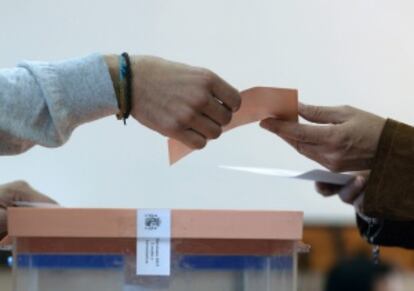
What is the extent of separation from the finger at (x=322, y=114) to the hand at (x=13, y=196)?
1.63 feet

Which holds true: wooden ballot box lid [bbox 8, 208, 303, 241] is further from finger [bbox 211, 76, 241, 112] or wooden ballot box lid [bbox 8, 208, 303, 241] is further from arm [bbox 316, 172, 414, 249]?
arm [bbox 316, 172, 414, 249]

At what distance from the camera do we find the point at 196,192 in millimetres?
1447

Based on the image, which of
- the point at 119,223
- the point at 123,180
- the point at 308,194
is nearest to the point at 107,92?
the point at 119,223

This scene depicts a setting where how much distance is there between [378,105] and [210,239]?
0.93m

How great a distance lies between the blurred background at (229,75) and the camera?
1424 mm

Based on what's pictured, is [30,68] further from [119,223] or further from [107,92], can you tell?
[119,223]

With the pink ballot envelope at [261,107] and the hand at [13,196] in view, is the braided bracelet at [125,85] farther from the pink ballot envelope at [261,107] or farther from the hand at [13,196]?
the hand at [13,196]

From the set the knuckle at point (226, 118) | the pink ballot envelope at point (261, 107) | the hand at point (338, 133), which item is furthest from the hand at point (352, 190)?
the knuckle at point (226, 118)

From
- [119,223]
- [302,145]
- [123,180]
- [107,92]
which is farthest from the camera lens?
[123,180]

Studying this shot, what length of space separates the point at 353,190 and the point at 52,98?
0.69 m

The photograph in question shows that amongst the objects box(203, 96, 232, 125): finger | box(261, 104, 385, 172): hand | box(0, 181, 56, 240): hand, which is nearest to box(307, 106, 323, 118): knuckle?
box(261, 104, 385, 172): hand

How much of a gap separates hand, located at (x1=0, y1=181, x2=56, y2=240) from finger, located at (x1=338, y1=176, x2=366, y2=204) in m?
0.60

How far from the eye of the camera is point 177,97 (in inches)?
26.9

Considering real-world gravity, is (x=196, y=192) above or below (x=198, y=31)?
below
